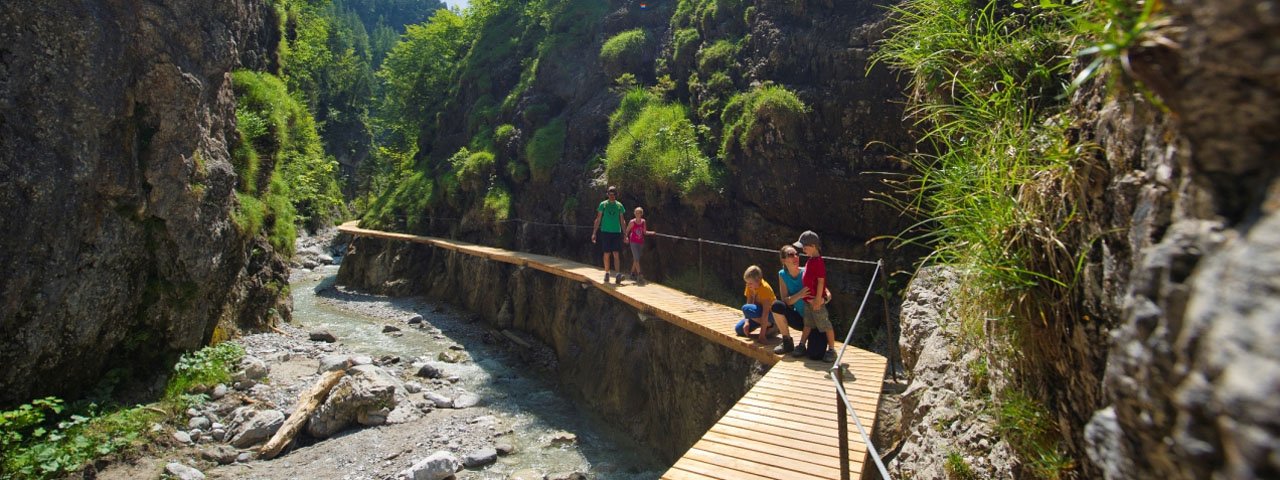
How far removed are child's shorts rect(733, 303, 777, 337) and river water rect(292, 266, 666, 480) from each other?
2.88m

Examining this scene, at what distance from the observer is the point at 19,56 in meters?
7.41

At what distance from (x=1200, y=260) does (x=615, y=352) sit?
34.0ft

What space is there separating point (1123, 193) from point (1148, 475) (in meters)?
1.08

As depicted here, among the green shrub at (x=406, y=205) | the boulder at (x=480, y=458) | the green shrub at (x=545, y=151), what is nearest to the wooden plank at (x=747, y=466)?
the boulder at (x=480, y=458)

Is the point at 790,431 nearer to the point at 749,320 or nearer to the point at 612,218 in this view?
the point at 749,320

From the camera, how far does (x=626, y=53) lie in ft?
57.5

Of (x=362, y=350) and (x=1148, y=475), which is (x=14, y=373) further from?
(x=1148, y=475)

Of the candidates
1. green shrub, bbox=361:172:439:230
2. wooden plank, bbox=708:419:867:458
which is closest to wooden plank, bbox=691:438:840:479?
wooden plank, bbox=708:419:867:458

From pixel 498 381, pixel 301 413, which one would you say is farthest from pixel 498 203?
pixel 301 413

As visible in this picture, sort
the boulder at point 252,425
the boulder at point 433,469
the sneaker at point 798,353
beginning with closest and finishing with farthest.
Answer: the sneaker at point 798,353 → the boulder at point 433,469 → the boulder at point 252,425

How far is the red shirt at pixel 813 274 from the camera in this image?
597 centimetres

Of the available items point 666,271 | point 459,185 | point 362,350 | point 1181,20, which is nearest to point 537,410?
point 666,271

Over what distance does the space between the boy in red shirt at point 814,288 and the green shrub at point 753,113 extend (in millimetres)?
4674

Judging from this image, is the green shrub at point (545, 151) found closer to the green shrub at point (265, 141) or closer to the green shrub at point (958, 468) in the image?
the green shrub at point (265, 141)
